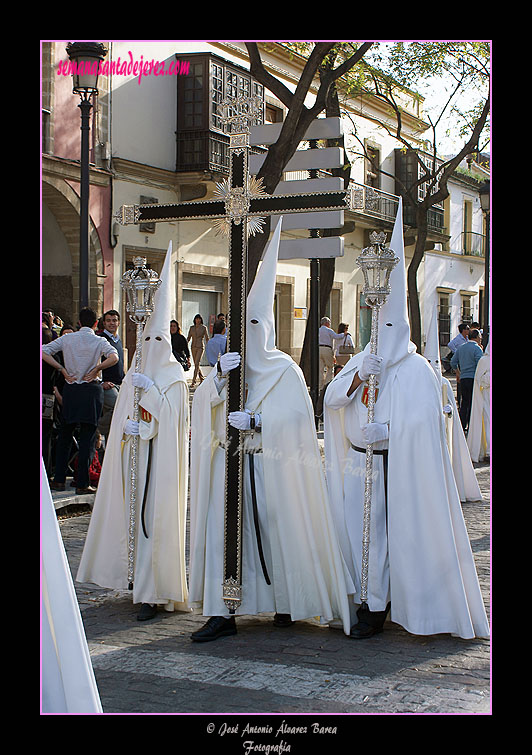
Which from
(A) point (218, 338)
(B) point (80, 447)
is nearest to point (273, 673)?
(B) point (80, 447)

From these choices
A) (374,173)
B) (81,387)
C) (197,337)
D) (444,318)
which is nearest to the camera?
(81,387)

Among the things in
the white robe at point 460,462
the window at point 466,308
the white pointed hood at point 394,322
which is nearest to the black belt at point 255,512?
the white pointed hood at point 394,322

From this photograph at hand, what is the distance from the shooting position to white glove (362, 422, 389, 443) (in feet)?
17.6

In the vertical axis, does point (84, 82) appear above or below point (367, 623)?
above

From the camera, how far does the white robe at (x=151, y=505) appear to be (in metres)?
5.66

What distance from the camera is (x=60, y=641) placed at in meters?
2.52

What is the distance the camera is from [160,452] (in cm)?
580

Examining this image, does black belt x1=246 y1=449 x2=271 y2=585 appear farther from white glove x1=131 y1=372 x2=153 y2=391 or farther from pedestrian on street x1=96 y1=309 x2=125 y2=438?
pedestrian on street x1=96 y1=309 x2=125 y2=438

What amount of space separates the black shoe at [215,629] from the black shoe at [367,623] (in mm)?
669

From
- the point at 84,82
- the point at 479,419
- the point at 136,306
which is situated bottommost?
the point at 479,419

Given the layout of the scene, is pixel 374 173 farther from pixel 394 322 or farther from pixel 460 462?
pixel 394 322

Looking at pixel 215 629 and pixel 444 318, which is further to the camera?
pixel 444 318

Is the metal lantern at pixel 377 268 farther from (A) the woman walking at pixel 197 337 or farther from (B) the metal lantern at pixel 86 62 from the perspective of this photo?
(A) the woman walking at pixel 197 337

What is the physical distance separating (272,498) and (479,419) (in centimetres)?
818
